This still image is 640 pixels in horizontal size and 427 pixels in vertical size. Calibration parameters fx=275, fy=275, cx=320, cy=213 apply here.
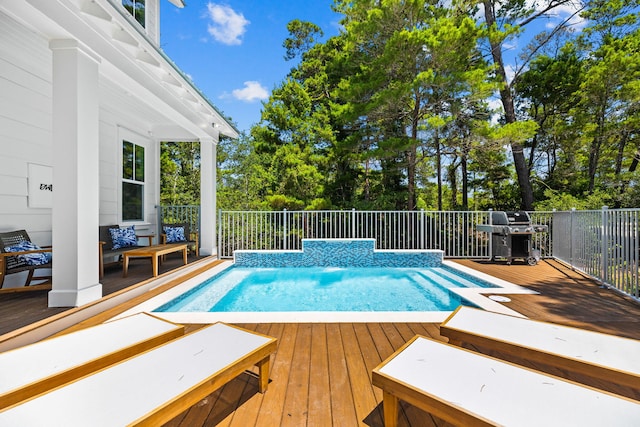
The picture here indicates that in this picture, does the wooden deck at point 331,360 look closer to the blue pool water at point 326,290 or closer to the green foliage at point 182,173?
the blue pool water at point 326,290

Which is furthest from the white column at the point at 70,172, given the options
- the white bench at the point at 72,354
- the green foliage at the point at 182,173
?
the green foliage at the point at 182,173

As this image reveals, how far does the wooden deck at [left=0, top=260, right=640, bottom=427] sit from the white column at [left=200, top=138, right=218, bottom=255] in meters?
2.38

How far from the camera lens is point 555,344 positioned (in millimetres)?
1676

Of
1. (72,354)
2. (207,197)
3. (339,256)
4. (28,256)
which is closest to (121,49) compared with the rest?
(28,256)

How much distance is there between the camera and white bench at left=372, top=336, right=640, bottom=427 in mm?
1086

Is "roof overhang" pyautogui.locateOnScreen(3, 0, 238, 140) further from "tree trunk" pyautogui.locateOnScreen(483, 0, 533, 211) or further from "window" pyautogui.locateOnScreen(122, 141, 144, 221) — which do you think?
"tree trunk" pyautogui.locateOnScreen(483, 0, 533, 211)

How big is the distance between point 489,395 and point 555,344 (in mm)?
832

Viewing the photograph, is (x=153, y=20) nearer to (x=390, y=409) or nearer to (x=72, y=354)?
(x=72, y=354)

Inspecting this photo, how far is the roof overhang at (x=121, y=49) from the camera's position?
2.46 meters

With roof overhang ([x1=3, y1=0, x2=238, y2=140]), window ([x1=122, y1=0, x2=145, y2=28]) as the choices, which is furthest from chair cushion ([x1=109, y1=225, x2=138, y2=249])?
window ([x1=122, y1=0, x2=145, y2=28])

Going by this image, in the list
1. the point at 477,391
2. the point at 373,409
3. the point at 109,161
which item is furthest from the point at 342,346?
the point at 109,161

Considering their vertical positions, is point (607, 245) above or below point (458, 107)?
below

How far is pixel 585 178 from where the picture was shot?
10.7 meters

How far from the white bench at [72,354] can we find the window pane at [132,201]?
475 centimetres
